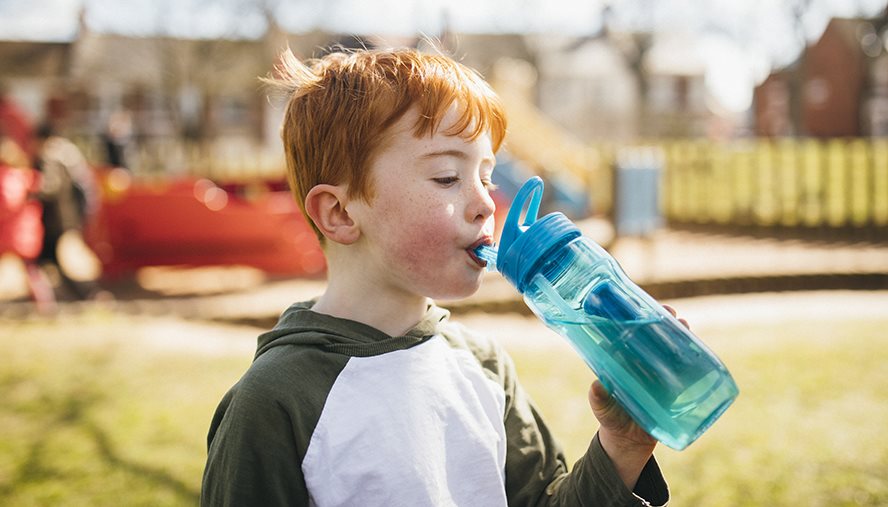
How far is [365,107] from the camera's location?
1.48 m

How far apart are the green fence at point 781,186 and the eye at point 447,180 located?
13.4 m

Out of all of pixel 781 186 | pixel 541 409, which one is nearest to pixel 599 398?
pixel 541 409

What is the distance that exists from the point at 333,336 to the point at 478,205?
362mm

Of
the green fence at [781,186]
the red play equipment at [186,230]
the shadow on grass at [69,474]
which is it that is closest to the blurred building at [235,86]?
the green fence at [781,186]

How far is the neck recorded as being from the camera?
1547 mm

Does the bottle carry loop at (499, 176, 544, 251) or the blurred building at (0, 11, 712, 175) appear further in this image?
the blurred building at (0, 11, 712, 175)

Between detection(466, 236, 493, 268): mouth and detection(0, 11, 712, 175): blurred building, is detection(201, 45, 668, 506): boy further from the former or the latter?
detection(0, 11, 712, 175): blurred building

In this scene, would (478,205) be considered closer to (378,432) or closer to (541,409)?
(378,432)

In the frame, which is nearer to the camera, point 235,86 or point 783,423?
point 783,423

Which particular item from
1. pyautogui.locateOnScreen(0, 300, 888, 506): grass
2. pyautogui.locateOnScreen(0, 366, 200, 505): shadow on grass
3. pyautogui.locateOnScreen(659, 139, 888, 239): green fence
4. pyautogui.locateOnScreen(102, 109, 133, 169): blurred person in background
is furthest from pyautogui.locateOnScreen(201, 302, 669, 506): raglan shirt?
pyautogui.locateOnScreen(102, 109, 133, 169): blurred person in background

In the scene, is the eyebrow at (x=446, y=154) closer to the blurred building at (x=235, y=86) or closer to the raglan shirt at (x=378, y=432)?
the raglan shirt at (x=378, y=432)

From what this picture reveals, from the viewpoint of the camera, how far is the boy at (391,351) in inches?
53.3

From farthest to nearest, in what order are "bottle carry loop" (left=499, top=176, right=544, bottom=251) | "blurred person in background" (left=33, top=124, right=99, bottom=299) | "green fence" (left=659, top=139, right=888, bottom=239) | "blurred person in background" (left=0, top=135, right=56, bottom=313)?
"green fence" (left=659, top=139, right=888, bottom=239), "blurred person in background" (left=33, top=124, right=99, bottom=299), "blurred person in background" (left=0, top=135, right=56, bottom=313), "bottle carry loop" (left=499, top=176, right=544, bottom=251)

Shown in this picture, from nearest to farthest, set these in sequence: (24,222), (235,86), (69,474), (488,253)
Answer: (488,253) < (69,474) < (24,222) < (235,86)
